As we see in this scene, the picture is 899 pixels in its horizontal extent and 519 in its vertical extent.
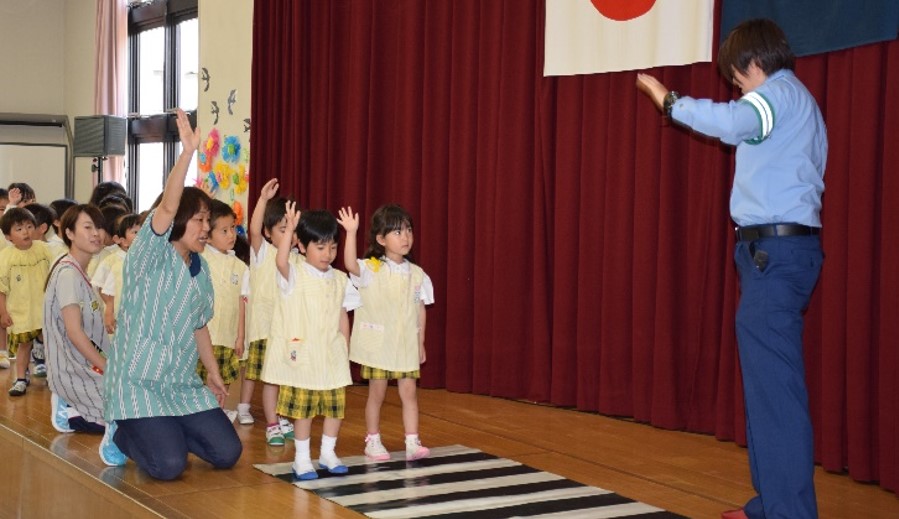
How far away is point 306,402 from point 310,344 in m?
0.20

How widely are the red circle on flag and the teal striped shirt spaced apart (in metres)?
2.26

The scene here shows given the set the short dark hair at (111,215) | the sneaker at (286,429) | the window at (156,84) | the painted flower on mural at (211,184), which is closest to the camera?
the sneaker at (286,429)

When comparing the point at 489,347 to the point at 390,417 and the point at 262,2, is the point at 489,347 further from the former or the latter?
the point at 262,2

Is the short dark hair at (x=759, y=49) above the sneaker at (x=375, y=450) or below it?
above

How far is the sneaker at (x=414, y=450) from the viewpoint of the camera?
14.4 ft

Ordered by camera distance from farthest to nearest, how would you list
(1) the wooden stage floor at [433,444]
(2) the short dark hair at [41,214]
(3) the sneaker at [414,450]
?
(2) the short dark hair at [41,214] < (3) the sneaker at [414,450] < (1) the wooden stage floor at [433,444]

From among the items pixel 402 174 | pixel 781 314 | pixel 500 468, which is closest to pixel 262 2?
pixel 402 174

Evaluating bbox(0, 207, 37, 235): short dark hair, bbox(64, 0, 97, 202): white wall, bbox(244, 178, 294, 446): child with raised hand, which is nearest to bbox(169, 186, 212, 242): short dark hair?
bbox(244, 178, 294, 446): child with raised hand

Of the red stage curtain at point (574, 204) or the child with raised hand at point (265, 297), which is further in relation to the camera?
the child with raised hand at point (265, 297)

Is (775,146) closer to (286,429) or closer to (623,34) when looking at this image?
(623,34)

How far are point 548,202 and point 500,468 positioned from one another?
5.90ft

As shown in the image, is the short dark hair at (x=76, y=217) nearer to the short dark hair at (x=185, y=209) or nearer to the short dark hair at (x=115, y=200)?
the short dark hair at (x=185, y=209)

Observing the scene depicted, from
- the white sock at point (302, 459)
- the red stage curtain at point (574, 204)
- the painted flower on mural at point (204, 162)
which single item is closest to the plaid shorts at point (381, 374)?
the white sock at point (302, 459)

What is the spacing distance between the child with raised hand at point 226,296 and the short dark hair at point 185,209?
805 millimetres
